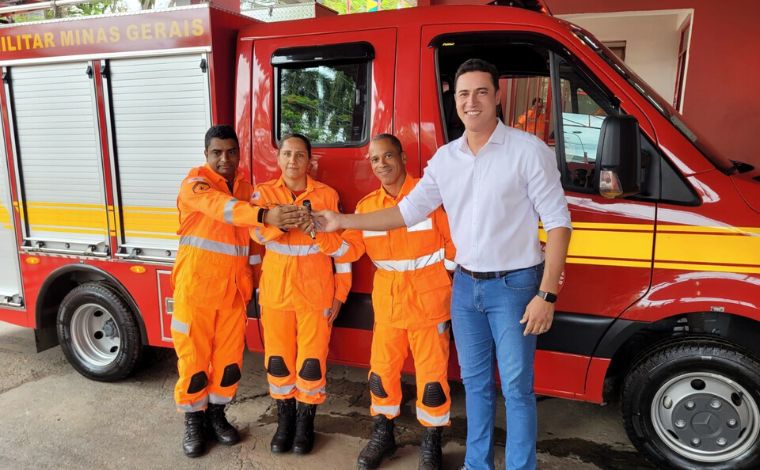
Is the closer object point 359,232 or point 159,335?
point 359,232

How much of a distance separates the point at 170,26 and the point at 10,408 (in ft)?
9.14

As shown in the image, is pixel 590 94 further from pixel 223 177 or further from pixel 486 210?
pixel 223 177

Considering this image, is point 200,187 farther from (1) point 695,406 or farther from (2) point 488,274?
(1) point 695,406

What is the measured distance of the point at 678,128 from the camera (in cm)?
271

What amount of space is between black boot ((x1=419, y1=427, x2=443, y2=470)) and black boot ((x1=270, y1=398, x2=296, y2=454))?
0.78 metres

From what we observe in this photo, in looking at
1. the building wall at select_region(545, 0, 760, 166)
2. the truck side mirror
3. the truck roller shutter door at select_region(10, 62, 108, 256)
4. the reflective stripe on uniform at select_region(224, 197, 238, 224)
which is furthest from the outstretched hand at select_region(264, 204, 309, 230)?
the building wall at select_region(545, 0, 760, 166)

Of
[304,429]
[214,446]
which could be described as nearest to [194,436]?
[214,446]

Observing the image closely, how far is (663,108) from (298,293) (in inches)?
A: 83.6

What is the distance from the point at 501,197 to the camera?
2.26m

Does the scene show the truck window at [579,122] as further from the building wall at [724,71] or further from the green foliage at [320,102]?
the building wall at [724,71]

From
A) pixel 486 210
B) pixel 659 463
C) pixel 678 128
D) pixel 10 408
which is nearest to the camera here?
pixel 486 210

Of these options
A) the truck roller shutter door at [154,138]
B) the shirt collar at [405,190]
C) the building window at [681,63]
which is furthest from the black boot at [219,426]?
the building window at [681,63]

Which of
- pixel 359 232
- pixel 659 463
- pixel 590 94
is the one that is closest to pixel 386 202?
pixel 359 232

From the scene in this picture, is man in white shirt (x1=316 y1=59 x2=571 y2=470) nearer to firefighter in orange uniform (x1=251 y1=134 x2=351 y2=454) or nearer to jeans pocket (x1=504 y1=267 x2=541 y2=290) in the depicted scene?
jeans pocket (x1=504 y1=267 x2=541 y2=290)
